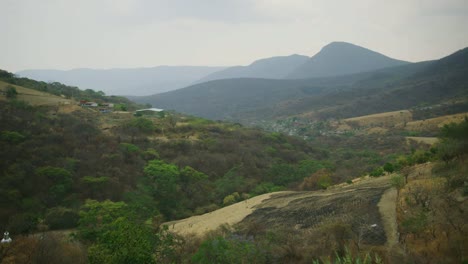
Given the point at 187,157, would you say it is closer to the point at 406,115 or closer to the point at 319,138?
the point at 319,138

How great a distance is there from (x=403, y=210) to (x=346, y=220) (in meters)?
2.00

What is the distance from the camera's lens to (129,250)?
10172 millimetres

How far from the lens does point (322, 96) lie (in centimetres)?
13638

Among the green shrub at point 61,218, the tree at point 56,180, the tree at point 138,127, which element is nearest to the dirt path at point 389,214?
the green shrub at point 61,218

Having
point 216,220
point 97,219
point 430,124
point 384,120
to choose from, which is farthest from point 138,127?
point 384,120

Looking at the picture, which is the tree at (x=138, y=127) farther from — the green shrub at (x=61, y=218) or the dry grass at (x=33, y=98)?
the green shrub at (x=61, y=218)

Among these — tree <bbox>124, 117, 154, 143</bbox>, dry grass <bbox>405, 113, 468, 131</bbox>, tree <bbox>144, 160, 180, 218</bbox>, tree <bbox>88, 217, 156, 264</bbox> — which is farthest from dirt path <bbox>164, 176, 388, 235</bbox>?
dry grass <bbox>405, 113, 468, 131</bbox>

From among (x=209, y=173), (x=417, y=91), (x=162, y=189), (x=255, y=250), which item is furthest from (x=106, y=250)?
(x=417, y=91)

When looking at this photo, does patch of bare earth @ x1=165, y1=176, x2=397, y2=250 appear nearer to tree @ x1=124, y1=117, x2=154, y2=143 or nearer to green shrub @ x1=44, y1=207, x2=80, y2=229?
green shrub @ x1=44, y1=207, x2=80, y2=229

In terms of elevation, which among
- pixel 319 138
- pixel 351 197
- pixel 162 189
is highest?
pixel 351 197

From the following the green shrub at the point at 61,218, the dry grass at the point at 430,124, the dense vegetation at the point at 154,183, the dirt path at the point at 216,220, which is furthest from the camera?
the dry grass at the point at 430,124

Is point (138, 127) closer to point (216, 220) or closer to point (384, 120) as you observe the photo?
point (216, 220)

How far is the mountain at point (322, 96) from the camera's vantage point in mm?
105250

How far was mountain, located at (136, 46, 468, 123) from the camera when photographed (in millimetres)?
105250
